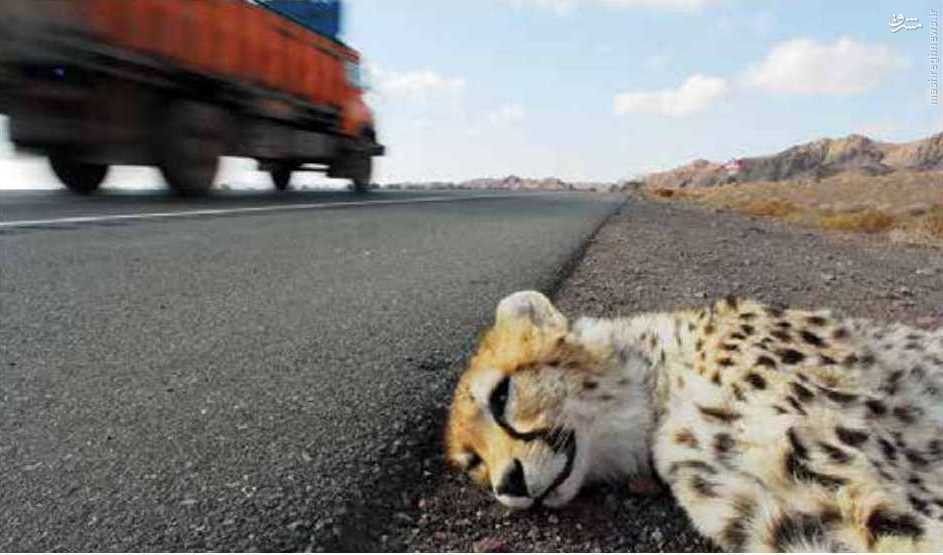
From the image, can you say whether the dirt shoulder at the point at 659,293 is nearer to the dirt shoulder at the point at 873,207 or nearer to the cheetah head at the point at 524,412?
the cheetah head at the point at 524,412

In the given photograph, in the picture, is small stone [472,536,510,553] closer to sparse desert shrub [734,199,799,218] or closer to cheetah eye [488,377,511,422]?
cheetah eye [488,377,511,422]

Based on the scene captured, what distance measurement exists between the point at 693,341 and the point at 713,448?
49 cm

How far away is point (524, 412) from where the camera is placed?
240cm

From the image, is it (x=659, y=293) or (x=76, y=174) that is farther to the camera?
(x=76, y=174)

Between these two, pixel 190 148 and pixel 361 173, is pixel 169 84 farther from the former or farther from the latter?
pixel 361 173

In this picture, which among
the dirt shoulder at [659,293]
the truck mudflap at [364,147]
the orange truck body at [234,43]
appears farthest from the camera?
the truck mudflap at [364,147]

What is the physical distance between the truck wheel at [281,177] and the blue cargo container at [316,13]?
2.93 m

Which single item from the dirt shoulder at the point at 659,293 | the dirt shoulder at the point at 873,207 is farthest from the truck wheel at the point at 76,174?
the dirt shoulder at the point at 873,207

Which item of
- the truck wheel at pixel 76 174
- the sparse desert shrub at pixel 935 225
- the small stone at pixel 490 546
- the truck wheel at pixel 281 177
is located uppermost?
the small stone at pixel 490 546

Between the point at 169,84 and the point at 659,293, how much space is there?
9.54m

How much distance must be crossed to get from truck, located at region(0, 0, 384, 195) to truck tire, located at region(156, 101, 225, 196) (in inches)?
0.7

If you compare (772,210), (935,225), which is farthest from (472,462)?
(772,210)

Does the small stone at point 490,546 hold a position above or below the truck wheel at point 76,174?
above

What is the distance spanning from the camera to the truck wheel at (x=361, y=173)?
2102 cm
